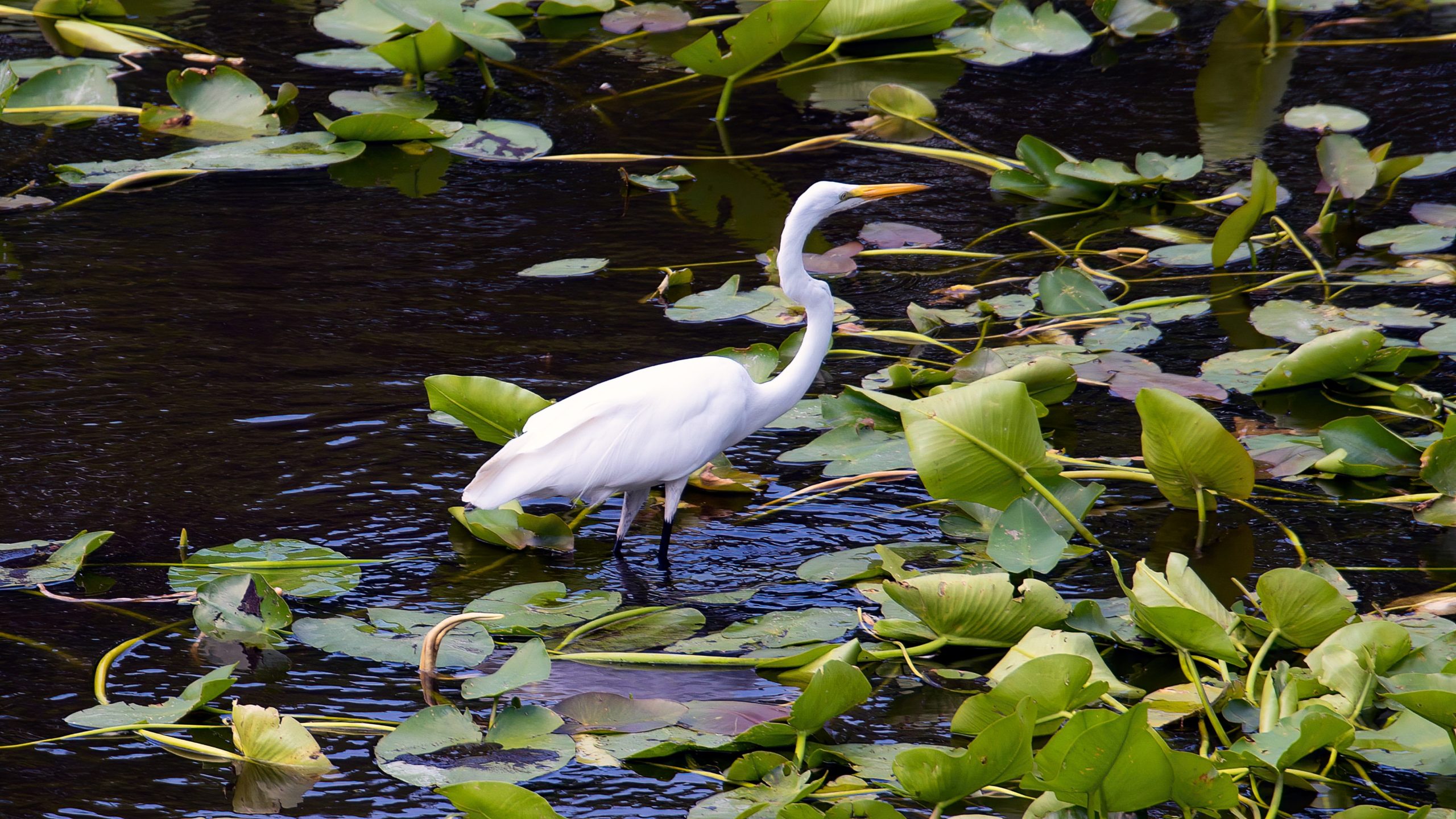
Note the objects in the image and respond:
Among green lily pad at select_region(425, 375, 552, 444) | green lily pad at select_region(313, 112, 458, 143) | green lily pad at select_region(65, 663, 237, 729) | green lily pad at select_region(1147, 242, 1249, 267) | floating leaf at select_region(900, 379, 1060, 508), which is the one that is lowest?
green lily pad at select_region(65, 663, 237, 729)

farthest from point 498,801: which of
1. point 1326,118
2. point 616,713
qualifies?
point 1326,118

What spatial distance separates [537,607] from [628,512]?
602mm

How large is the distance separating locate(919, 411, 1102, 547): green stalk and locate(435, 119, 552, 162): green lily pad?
3.00 meters

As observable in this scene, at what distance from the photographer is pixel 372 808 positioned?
2418 millimetres

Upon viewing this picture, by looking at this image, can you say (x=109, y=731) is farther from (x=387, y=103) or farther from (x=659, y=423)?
(x=387, y=103)

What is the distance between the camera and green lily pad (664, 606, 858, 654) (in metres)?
2.78

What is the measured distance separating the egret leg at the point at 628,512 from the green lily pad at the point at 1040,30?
12.7 ft

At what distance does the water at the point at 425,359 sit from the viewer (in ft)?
9.08

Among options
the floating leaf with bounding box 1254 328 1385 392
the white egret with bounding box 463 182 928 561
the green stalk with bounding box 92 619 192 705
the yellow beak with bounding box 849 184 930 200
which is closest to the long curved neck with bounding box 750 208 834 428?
the white egret with bounding box 463 182 928 561

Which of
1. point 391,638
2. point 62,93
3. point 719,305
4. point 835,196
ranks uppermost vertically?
point 835,196

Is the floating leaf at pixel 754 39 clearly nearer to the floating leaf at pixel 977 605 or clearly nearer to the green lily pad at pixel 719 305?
the green lily pad at pixel 719 305

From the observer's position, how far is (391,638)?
9.11 ft

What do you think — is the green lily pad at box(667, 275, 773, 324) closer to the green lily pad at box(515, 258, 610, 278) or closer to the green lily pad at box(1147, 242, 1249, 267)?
the green lily pad at box(515, 258, 610, 278)

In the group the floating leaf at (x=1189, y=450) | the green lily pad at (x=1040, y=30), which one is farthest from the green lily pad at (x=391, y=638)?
the green lily pad at (x=1040, y=30)
